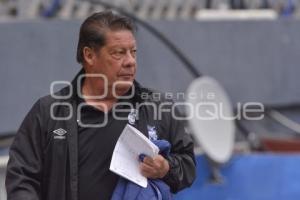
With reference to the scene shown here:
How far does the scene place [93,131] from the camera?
363 centimetres

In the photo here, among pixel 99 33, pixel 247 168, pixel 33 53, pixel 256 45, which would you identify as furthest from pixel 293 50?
pixel 99 33

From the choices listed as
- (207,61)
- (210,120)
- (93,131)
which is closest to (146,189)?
(93,131)

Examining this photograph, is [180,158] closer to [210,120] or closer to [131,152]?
[131,152]

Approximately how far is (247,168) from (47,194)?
13.4ft

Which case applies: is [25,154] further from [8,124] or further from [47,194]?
[8,124]

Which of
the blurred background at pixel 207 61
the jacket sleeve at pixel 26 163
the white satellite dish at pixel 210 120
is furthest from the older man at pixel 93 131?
the white satellite dish at pixel 210 120

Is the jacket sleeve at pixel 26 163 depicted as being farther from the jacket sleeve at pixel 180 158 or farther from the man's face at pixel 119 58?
the jacket sleeve at pixel 180 158

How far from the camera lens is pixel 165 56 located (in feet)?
28.9

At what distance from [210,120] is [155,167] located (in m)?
3.79

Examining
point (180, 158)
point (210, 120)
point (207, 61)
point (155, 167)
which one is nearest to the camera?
point (155, 167)

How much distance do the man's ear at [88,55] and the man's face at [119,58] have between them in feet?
0.12

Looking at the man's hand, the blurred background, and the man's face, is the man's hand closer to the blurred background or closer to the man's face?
the man's face

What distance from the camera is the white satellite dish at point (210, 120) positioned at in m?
7.06

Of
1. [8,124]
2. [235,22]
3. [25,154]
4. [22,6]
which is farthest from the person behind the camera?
[235,22]
